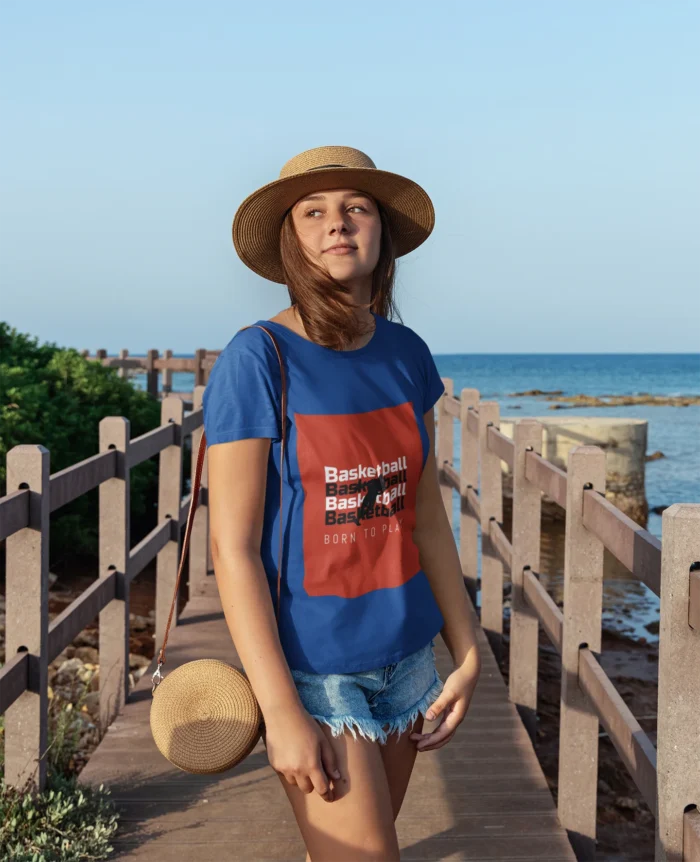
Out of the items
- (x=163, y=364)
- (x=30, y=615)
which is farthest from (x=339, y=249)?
(x=163, y=364)

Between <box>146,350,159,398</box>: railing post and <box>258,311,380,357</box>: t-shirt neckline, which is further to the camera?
<box>146,350,159,398</box>: railing post

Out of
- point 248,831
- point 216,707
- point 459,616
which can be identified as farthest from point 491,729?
point 216,707

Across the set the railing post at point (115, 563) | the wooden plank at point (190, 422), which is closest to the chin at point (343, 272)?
the railing post at point (115, 563)

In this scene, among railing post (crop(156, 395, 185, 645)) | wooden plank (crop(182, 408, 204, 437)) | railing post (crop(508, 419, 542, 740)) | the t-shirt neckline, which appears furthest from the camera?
wooden plank (crop(182, 408, 204, 437))

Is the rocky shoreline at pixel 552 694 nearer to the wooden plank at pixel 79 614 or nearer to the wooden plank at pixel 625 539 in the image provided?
the wooden plank at pixel 79 614

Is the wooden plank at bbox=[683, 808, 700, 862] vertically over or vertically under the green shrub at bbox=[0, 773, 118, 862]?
over

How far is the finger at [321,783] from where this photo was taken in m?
1.75

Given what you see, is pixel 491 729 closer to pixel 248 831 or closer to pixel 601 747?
pixel 248 831

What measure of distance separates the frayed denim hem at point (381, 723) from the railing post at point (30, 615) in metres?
1.88

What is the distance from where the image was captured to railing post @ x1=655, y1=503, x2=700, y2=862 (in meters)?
2.12

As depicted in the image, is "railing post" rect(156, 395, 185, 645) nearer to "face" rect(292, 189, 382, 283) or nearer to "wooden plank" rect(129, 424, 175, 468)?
"wooden plank" rect(129, 424, 175, 468)

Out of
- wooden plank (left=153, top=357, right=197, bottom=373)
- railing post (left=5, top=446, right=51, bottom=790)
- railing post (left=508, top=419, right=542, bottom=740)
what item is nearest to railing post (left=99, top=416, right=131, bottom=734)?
railing post (left=5, top=446, right=51, bottom=790)

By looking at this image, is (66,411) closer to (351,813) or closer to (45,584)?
(45,584)

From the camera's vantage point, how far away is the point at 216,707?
1.86m
